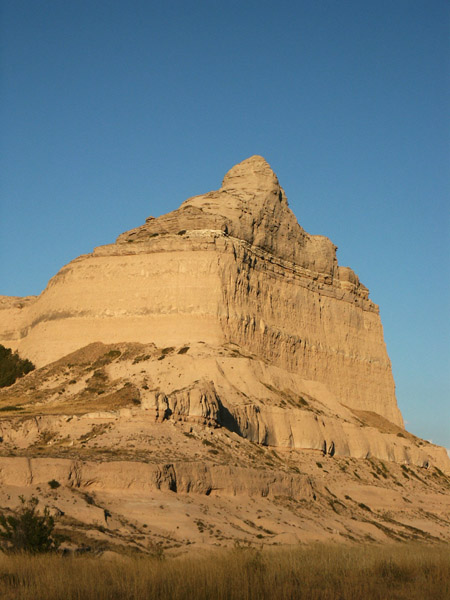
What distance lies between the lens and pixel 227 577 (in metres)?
21.7

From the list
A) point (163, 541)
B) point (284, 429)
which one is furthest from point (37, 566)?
point (284, 429)

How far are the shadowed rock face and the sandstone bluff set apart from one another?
0.15 m

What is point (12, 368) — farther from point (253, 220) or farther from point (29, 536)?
point (29, 536)

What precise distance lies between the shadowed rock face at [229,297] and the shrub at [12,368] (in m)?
0.95

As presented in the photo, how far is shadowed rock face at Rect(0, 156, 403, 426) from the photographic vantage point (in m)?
62.3

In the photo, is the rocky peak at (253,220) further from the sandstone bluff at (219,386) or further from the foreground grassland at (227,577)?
the foreground grassland at (227,577)

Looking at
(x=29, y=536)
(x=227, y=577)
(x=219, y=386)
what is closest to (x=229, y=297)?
(x=219, y=386)

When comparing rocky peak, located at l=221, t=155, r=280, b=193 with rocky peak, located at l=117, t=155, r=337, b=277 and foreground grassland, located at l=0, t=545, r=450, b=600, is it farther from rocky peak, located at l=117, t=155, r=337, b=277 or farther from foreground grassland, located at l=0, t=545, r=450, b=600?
foreground grassland, located at l=0, t=545, r=450, b=600

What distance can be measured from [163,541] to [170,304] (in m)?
34.8

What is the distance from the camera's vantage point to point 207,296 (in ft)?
203

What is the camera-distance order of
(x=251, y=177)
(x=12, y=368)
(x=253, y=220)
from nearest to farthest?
(x=12, y=368) < (x=253, y=220) < (x=251, y=177)

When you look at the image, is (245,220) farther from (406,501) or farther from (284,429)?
(406,501)

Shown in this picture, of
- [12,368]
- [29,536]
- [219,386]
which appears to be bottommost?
[29,536]

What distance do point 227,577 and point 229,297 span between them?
4173cm
